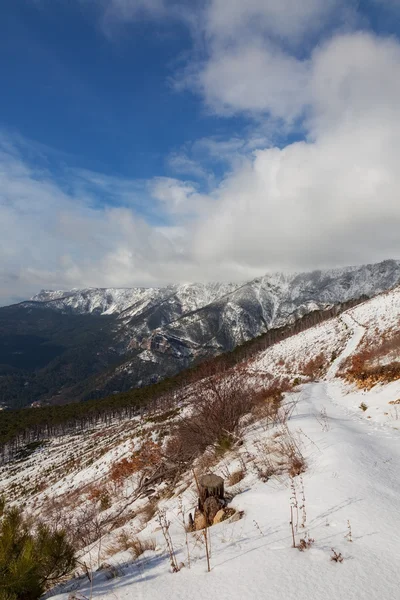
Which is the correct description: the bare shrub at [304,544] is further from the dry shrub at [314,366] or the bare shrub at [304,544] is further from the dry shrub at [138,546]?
the dry shrub at [314,366]

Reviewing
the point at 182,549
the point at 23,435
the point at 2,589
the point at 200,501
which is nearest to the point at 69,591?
the point at 2,589

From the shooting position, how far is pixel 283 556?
3.30m

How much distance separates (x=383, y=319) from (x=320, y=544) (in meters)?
47.0

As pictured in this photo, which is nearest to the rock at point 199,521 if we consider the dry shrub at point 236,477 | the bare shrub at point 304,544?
the dry shrub at point 236,477

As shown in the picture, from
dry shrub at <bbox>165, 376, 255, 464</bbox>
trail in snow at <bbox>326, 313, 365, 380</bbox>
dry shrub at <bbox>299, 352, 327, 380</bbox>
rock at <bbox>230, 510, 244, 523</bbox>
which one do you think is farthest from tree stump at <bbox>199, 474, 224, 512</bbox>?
dry shrub at <bbox>299, 352, 327, 380</bbox>

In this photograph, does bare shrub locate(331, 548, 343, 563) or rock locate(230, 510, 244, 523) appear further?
rock locate(230, 510, 244, 523)

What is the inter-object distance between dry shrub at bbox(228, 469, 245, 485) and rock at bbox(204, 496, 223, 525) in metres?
1.07

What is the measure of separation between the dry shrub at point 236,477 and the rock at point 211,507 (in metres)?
1.07

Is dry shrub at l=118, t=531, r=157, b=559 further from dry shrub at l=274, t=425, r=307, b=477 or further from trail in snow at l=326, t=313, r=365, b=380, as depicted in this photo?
trail in snow at l=326, t=313, r=365, b=380

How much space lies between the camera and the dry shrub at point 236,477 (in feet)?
20.6

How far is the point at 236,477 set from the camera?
6391 millimetres

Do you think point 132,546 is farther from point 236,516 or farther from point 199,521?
point 236,516

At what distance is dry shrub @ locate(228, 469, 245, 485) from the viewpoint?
628cm

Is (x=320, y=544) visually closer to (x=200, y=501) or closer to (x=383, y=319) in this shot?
(x=200, y=501)
